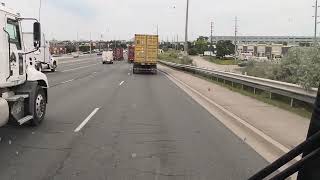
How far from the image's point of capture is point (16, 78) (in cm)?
1042

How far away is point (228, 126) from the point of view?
12.3m

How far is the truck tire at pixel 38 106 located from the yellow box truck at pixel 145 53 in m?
34.9

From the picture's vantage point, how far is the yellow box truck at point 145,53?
4684 cm

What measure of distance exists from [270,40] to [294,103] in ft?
597

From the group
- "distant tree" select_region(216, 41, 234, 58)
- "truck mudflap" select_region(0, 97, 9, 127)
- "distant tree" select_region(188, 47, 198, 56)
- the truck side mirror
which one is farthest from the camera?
"distant tree" select_region(188, 47, 198, 56)

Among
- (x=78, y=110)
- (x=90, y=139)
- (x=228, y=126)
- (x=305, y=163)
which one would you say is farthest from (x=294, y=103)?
(x=305, y=163)

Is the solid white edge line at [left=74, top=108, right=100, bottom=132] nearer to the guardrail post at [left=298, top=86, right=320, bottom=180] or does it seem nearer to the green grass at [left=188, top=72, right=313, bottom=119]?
the green grass at [left=188, top=72, right=313, bottom=119]

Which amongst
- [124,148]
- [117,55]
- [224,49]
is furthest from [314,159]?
[224,49]

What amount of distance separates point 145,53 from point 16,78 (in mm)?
36849

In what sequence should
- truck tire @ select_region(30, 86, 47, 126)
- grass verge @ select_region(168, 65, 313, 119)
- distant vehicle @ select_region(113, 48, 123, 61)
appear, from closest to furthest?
truck tire @ select_region(30, 86, 47, 126) → grass verge @ select_region(168, 65, 313, 119) → distant vehicle @ select_region(113, 48, 123, 61)

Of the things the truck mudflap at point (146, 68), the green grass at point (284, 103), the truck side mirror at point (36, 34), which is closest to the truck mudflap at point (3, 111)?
the truck side mirror at point (36, 34)

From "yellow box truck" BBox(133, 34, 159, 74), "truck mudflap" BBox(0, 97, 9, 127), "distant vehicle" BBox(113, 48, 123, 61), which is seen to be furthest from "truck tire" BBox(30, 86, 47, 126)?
"distant vehicle" BBox(113, 48, 123, 61)

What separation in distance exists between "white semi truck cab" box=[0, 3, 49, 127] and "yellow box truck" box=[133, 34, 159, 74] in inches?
1378

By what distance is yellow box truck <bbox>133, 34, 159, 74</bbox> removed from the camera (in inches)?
1844
